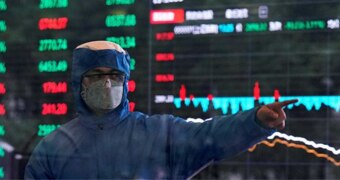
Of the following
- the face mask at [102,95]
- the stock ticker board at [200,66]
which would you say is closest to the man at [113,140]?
the face mask at [102,95]

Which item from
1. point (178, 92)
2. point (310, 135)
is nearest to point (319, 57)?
point (310, 135)

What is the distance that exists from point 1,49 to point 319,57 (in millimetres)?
800

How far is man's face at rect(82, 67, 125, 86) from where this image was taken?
120cm

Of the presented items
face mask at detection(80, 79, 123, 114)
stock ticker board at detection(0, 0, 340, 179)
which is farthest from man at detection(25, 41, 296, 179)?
stock ticker board at detection(0, 0, 340, 179)

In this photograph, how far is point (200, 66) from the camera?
1550 millimetres

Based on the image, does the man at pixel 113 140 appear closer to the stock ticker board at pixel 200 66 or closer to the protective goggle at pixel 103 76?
the protective goggle at pixel 103 76

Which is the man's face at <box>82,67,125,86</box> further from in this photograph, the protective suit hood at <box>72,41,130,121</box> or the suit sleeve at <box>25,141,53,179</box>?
the suit sleeve at <box>25,141,53,179</box>

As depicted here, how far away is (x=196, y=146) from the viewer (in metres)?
1.16

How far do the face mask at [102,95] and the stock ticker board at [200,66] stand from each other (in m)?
0.36

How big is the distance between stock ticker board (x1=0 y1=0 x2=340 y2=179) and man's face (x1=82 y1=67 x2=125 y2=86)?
0.36m

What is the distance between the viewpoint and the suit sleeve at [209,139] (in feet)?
3.51

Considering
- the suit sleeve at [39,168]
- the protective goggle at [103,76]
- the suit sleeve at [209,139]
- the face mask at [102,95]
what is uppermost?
the protective goggle at [103,76]

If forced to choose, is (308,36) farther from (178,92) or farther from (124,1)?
(124,1)

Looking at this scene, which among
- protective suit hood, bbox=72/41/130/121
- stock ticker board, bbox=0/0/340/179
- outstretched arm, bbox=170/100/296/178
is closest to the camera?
outstretched arm, bbox=170/100/296/178
